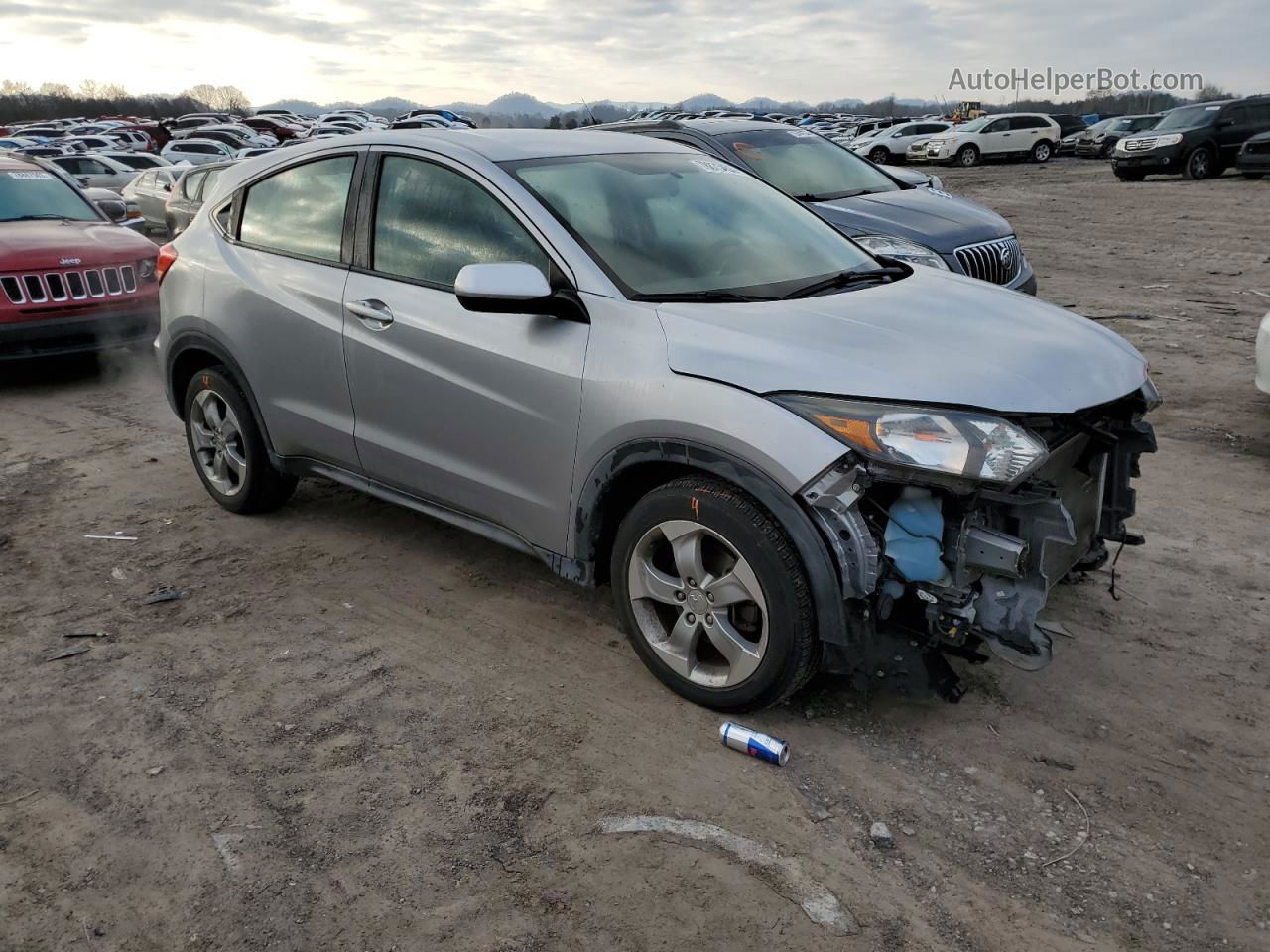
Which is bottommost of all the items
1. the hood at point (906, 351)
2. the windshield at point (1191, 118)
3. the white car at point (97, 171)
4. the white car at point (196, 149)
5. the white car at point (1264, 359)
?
the white car at point (1264, 359)

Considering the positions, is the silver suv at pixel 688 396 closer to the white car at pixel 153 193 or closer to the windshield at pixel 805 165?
the windshield at pixel 805 165

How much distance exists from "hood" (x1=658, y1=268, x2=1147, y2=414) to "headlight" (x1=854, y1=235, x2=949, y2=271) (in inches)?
146

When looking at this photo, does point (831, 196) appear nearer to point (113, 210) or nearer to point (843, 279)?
point (843, 279)

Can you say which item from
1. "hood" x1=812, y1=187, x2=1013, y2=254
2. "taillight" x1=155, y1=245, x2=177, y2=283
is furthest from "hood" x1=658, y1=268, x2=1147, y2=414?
"hood" x1=812, y1=187, x2=1013, y2=254

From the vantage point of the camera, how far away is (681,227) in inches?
160

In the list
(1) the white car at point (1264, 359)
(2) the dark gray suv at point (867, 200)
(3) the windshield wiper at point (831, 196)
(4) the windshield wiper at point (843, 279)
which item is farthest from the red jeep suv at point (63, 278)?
(1) the white car at point (1264, 359)

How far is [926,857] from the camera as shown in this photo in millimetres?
2854

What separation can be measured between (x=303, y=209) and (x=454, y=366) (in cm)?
136

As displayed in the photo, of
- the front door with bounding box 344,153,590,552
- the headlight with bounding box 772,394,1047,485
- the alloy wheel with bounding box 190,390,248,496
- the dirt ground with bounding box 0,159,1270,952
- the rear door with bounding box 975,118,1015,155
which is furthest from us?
the rear door with bounding box 975,118,1015,155

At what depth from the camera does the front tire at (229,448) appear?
5098 mm

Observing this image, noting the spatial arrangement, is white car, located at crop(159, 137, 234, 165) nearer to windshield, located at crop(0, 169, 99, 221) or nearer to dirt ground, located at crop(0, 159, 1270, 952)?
windshield, located at crop(0, 169, 99, 221)

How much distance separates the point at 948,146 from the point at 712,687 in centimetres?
3387

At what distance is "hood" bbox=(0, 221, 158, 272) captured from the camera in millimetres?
7906

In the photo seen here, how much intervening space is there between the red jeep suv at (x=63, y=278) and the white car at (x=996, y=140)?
98.1ft
